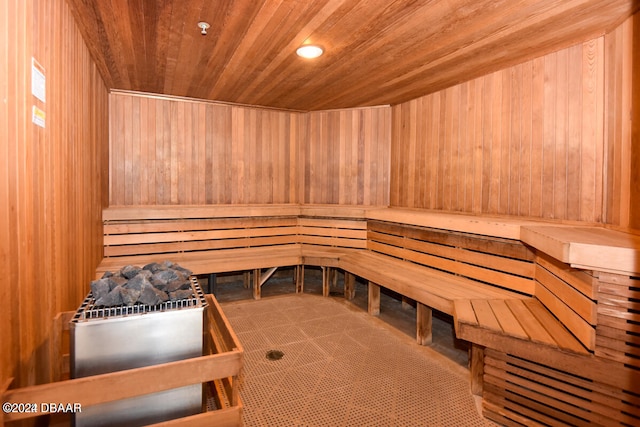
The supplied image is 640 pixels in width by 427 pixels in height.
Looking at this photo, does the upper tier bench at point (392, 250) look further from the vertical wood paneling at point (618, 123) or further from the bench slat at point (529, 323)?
the vertical wood paneling at point (618, 123)

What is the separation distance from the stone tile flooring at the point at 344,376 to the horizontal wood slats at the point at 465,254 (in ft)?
2.59

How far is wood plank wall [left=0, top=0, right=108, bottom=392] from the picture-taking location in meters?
1.40

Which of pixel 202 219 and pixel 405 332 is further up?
pixel 202 219

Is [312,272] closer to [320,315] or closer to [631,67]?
[320,315]

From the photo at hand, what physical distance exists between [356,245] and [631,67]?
127 inches

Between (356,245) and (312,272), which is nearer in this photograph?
(356,245)

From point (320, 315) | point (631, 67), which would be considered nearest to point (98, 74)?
point (320, 315)

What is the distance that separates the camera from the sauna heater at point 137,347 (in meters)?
1.41

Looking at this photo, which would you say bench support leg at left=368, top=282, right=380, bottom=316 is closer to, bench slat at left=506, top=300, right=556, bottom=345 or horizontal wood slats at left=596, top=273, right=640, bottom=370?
bench slat at left=506, top=300, right=556, bottom=345

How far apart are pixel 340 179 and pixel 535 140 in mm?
2750


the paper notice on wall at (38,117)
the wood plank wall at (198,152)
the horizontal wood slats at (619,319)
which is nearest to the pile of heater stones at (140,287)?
the paper notice on wall at (38,117)

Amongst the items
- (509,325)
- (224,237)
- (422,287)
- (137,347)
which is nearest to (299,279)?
(224,237)

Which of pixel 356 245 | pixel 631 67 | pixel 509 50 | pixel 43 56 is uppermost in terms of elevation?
pixel 509 50

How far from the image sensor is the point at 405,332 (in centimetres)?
353
